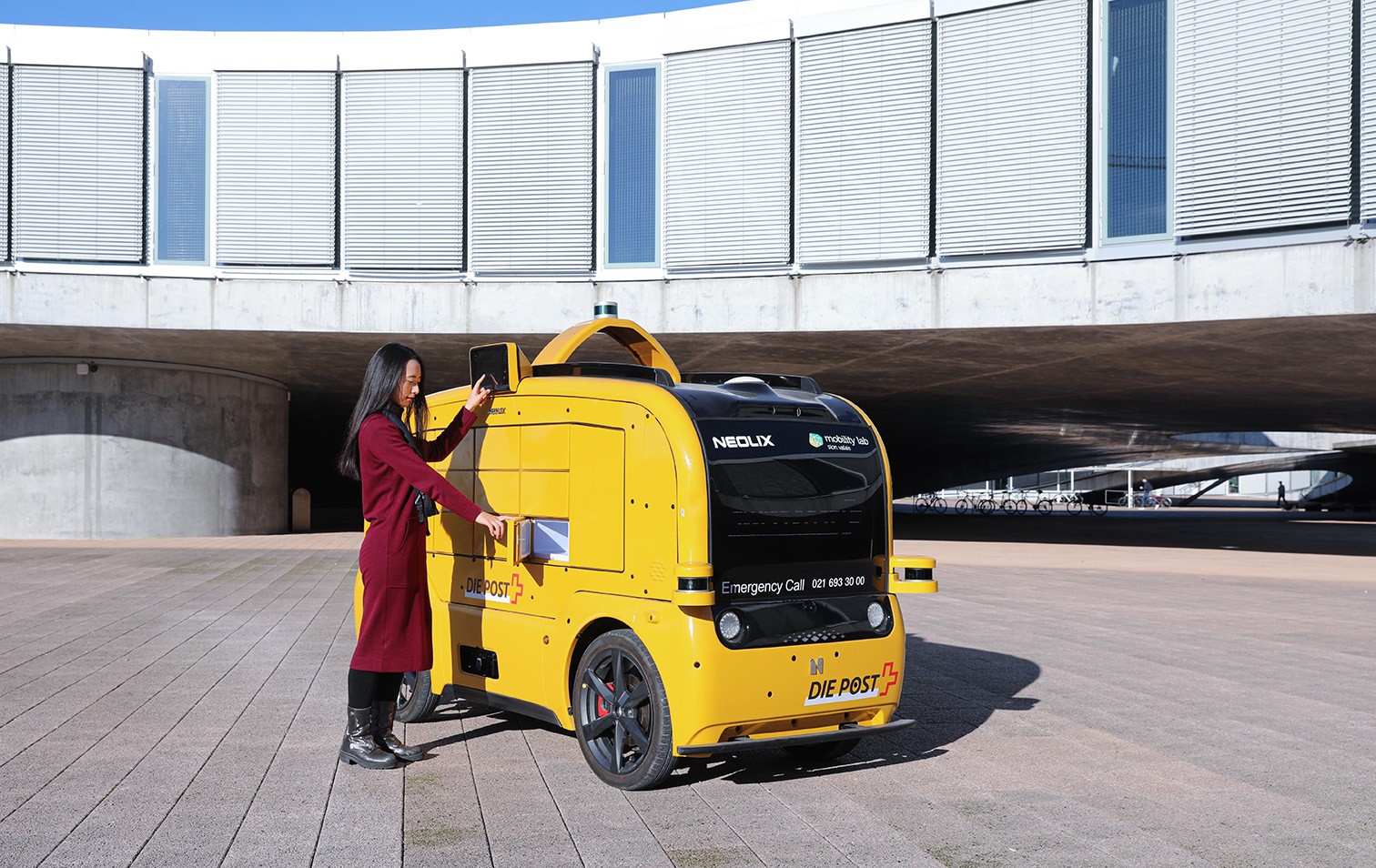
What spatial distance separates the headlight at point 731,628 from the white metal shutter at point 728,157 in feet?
50.5

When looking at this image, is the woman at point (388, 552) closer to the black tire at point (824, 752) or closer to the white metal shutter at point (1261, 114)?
the black tire at point (824, 752)

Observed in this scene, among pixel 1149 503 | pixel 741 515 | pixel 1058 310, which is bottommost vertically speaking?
pixel 1149 503

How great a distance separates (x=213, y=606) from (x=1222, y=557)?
54.8 ft

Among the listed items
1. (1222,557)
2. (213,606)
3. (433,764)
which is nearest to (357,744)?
(433,764)

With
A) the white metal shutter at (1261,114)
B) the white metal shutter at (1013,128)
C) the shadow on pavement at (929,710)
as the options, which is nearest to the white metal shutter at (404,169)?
the white metal shutter at (1013,128)

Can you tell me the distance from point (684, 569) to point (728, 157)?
645 inches

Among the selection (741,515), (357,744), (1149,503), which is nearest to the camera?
(741,515)

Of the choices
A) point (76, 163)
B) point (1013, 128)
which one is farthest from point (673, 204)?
point (76, 163)

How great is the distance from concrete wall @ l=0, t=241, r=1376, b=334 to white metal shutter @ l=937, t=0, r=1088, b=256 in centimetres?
78

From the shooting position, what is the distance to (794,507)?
17.5ft

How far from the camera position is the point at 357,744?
18.0 ft

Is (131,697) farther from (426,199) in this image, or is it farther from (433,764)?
(426,199)

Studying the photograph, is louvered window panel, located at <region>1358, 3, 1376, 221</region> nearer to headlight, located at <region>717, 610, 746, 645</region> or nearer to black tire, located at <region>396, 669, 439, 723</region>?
headlight, located at <region>717, 610, 746, 645</region>

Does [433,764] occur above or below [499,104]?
below
